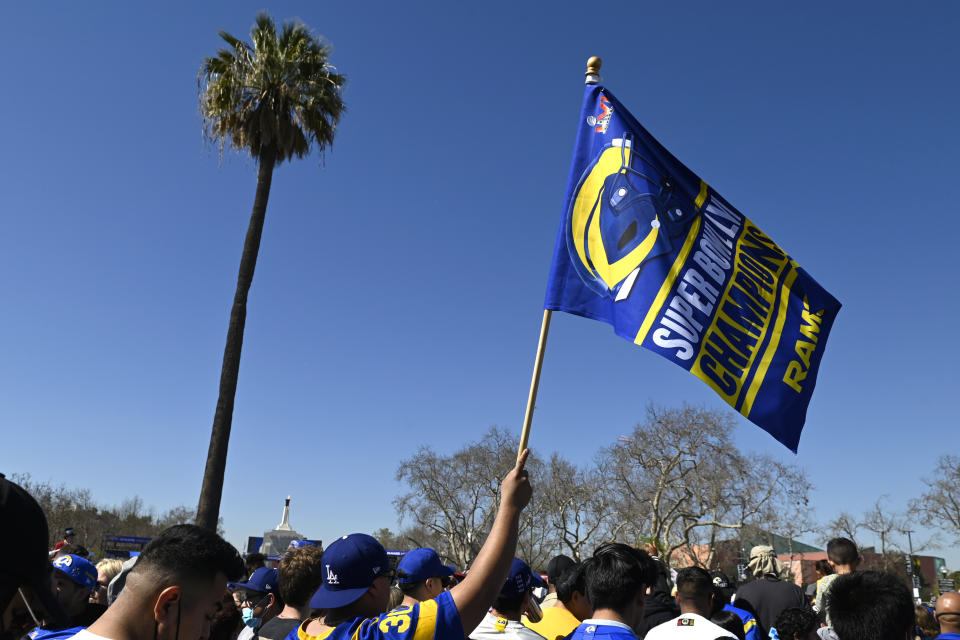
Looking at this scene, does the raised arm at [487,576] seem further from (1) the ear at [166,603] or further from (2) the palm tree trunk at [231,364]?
(2) the palm tree trunk at [231,364]

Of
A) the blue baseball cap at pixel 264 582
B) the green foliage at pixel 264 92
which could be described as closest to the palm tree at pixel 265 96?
the green foliage at pixel 264 92

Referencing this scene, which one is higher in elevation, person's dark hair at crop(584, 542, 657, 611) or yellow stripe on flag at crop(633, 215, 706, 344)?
yellow stripe on flag at crop(633, 215, 706, 344)

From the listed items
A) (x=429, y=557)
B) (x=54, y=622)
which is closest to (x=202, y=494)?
(x=429, y=557)

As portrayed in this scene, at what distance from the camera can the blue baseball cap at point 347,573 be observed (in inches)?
120

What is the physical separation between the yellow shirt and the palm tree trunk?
10.2 meters

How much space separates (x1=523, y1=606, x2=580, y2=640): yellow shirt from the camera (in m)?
4.67

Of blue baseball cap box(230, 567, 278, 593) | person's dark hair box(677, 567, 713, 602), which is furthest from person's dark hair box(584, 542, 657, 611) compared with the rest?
blue baseball cap box(230, 567, 278, 593)

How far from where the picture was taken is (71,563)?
484 cm

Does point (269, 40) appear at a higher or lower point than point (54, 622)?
higher

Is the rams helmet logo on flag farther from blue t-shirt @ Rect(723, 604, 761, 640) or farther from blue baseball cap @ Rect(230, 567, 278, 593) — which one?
blue baseball cap @ Rect(230, 567, 278, 593)

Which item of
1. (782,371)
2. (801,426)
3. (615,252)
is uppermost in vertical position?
(615,252)

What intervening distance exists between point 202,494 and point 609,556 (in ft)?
38.5

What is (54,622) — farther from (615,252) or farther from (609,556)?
(615,252)

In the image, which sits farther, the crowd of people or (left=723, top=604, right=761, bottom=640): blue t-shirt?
(left=723, top=604, right=761, bottom=640): blue t-shirt
